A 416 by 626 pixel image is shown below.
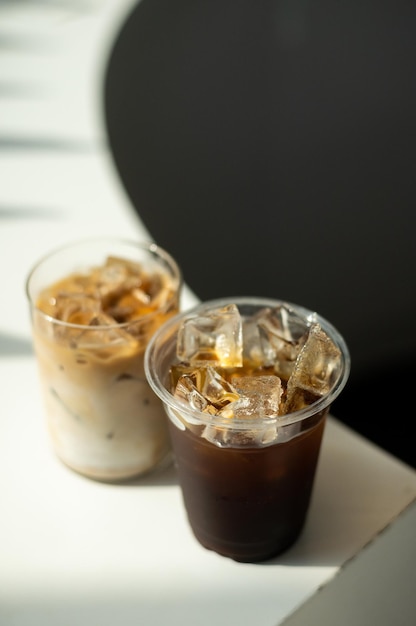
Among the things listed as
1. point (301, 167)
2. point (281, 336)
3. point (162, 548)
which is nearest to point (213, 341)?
point (281, 336)

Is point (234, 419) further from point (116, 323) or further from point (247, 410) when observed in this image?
point (116, 323)

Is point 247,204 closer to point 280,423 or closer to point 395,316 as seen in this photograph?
point 395,316

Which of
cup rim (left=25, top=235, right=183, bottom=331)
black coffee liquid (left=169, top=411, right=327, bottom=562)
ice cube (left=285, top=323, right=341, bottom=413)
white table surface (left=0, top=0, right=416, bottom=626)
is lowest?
white table surface (left=0, top=0, right=416, bottom=626)

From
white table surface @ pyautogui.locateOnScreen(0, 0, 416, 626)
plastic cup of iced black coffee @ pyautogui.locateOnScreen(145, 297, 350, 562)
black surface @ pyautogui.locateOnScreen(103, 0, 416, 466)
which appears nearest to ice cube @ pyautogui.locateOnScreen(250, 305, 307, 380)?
plastic cup of iced black coffee @ pyautogui.locateOnScreen(145, 297, 350, 562)

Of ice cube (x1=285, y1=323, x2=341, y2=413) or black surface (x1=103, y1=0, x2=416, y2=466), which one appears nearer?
ice cube (x1=285, y1=323, x2=341, y2=413)

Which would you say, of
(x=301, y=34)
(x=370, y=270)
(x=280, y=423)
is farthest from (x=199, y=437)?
(x=301, y=34)

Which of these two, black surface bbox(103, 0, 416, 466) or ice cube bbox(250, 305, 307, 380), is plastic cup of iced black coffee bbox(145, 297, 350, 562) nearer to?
ice cube bbox(250, 305, 307, 380)

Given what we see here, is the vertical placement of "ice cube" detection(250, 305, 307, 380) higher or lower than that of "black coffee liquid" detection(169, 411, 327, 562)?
higher
